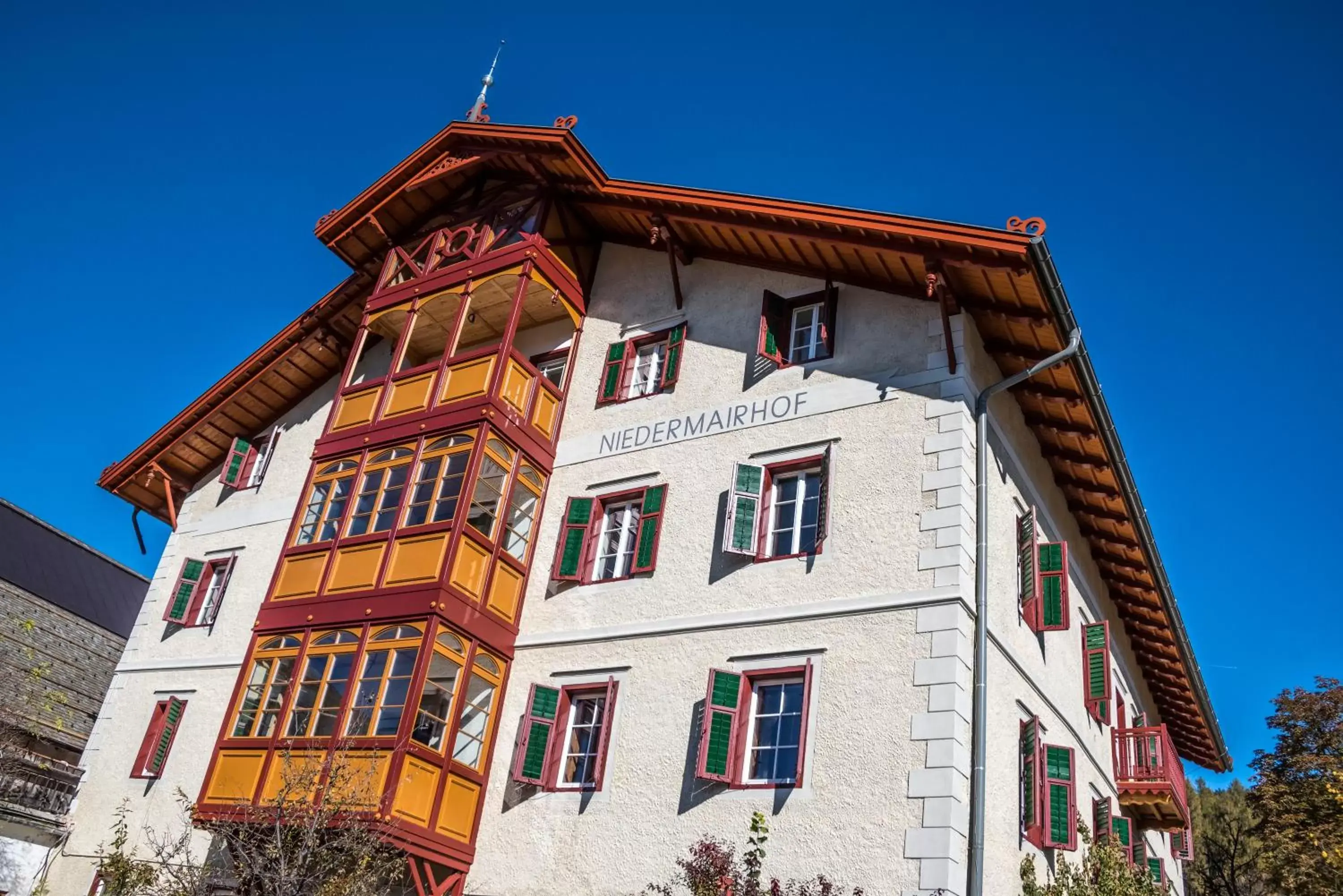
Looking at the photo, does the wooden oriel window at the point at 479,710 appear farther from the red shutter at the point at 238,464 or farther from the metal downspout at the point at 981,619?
the red shutter at the point at 238,464

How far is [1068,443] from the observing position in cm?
1709

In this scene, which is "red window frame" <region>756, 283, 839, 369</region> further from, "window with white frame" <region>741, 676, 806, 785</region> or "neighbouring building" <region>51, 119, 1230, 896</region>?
"window with white frame" <region>741, 676, 806, 785</region>

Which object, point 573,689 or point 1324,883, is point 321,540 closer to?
point 573,689

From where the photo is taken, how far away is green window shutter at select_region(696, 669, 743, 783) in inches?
515

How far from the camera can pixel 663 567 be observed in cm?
1545

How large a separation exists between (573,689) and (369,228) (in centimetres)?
1008

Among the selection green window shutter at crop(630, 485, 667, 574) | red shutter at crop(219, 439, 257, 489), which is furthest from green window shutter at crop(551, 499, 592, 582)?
red shutter at crop(219, 439, 257, 489)

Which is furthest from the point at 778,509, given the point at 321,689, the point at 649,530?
the point at 321,689

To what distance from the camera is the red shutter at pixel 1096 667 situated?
17.8 meters

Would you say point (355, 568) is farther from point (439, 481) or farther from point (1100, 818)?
point (1100, 818)

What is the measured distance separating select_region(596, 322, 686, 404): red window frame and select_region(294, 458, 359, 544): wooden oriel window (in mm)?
4077

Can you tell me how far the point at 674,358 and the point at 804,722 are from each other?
641cm

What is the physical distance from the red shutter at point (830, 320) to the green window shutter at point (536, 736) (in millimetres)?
5980

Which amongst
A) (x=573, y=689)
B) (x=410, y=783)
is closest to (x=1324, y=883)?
(x=573, y=689)
